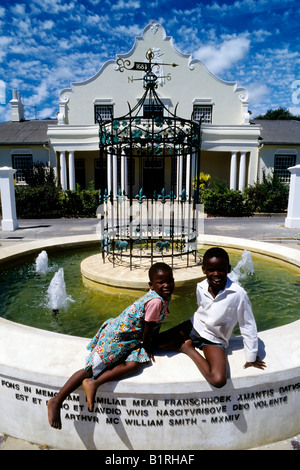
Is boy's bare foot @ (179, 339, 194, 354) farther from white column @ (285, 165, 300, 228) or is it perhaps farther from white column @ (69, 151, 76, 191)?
white column @ (69, 151, 76, 191)

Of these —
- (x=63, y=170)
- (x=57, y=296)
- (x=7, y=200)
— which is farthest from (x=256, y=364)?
(x=63, y=170)

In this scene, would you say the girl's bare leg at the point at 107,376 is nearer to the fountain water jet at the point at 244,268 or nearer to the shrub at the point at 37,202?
the fountain water jet at the point at 244,268

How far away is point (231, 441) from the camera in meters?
2.30

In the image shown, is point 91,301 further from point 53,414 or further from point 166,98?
point 166,98

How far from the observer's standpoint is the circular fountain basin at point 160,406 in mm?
2188

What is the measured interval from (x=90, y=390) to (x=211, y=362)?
0.86 metres

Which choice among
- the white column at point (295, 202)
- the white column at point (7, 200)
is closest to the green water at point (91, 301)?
the white column at point (7, 200)

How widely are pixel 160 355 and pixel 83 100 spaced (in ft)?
84.1

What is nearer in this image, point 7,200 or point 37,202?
point 7,200

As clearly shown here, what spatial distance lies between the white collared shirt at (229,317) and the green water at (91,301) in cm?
161

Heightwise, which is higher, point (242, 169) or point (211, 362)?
point (242, 169)

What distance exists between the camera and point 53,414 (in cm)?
213

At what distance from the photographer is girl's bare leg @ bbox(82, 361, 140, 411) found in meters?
2.11

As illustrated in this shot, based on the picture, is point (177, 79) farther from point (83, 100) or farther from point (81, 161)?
point (81, 161)
